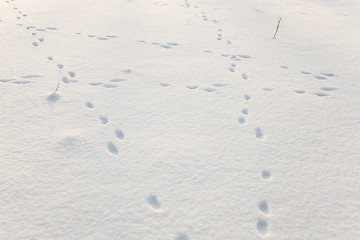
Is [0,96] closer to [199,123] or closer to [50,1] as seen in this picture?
[199,123]

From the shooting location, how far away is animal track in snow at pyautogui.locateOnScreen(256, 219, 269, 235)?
4.73 feet

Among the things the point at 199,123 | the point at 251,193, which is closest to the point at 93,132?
the point at 199,123

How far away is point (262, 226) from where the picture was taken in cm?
147

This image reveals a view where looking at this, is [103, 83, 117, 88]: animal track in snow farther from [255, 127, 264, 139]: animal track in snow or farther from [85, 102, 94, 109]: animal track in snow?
[255, 127, 264, 139]: animal track in snow

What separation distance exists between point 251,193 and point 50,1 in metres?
4.50

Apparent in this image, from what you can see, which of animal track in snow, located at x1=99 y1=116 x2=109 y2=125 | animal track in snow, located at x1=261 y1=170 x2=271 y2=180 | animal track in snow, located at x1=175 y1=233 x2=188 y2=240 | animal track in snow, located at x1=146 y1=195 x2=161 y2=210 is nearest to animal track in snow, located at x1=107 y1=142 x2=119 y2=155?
animal track in snow, located at x1=99 y1=116 x2=109 y2=125

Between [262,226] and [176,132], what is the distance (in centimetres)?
87

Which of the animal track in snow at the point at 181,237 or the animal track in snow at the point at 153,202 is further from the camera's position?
the animal track in snow at the point at 153,202

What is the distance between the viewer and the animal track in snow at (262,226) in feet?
4.73

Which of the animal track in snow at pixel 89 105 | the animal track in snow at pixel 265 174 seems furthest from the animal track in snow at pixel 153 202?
the animal track in snow at pixel 89 105

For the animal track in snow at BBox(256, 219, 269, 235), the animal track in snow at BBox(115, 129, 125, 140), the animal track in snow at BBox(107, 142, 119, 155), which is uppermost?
the animal track in snow at BBox(256, 219, 269, 235)

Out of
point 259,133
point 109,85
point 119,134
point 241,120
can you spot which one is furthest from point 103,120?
point 259,133

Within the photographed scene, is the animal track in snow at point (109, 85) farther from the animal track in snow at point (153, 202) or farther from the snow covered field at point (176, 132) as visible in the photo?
the animal track in snow at point (153, 202)

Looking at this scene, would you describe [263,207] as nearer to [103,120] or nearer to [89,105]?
[103,120]
